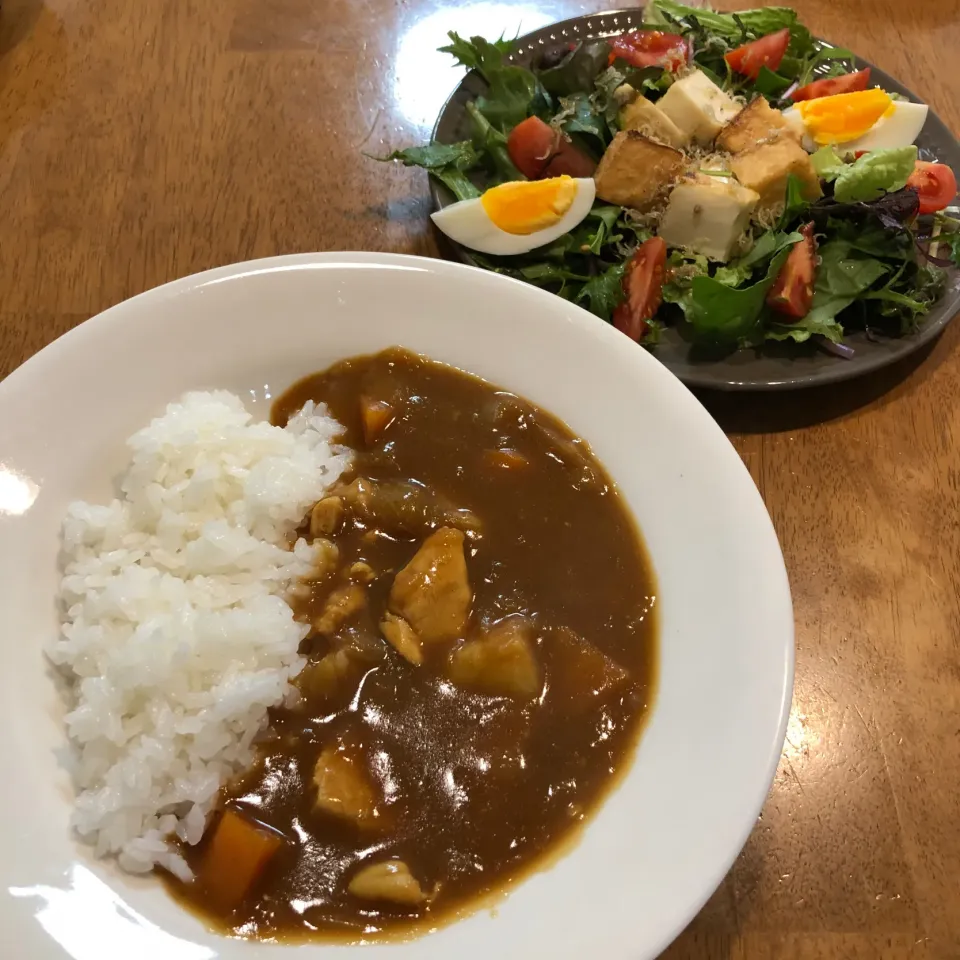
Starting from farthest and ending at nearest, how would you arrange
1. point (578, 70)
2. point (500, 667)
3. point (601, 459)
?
1. point (578, 70)
2. point (601, 459)
3. point (500, 667)

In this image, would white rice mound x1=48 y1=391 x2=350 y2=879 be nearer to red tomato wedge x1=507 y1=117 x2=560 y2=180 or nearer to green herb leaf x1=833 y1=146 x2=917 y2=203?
red tomato wedge x1=507 y1=117 x2=560 y2=180

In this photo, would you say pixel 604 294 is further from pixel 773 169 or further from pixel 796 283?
pixel 773 169

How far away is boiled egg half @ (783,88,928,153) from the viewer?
2654 mm

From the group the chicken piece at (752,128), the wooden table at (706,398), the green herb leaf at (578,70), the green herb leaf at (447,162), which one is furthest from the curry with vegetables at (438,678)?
the green herb leaf at (578,70)

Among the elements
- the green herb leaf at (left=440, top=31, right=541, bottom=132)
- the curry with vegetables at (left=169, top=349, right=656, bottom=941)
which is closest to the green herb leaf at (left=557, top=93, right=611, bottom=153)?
the green herb leaf at (left=440, top=31, right=541, bottom=132)

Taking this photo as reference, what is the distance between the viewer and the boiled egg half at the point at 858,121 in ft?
8.71

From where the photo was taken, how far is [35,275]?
7.93 ft

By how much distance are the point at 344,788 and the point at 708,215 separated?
1924 millimetres

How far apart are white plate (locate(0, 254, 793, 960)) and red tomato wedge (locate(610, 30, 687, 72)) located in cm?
141

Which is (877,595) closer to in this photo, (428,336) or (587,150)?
(428,336)

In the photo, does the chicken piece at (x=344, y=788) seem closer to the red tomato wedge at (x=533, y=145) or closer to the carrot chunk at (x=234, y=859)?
the carrot chunk at (x=234, y=859)

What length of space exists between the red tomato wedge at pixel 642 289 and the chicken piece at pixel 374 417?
0.79 meters

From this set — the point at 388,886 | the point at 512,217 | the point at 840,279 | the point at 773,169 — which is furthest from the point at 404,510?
the point at 773,169

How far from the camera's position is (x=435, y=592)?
1.61m
